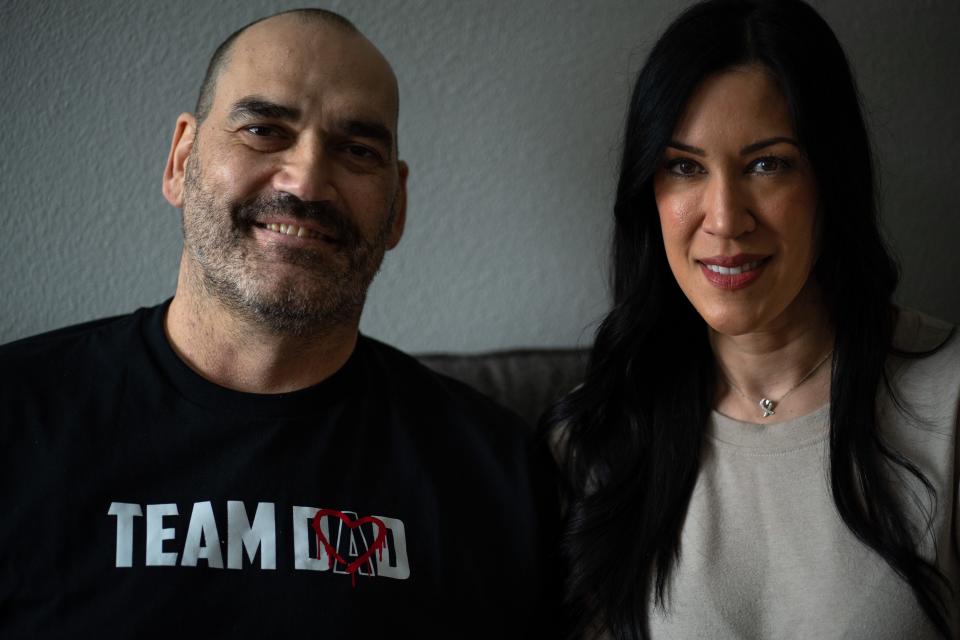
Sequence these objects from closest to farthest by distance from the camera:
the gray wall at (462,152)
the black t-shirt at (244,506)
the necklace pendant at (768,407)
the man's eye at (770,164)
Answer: the black t-shirt at (244,506)
the man's eye at (770,164)
the necklace pendant at (768,407)
the gray wall at (462,152)

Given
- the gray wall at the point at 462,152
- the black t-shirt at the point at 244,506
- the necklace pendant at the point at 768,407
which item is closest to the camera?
the black t-shirt at the point at 244,506

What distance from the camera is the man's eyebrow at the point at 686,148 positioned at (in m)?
1.22

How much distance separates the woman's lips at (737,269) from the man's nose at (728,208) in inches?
1.5

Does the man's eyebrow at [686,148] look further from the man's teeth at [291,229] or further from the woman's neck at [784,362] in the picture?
the man's teeth at [291,229]

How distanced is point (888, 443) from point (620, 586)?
42 cm

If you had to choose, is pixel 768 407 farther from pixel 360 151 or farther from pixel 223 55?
pixel 223 55

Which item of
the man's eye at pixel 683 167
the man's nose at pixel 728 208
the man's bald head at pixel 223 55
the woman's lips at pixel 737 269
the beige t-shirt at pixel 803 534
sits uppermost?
the man's bald head at pixel 223 55

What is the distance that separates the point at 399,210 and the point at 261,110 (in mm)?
289

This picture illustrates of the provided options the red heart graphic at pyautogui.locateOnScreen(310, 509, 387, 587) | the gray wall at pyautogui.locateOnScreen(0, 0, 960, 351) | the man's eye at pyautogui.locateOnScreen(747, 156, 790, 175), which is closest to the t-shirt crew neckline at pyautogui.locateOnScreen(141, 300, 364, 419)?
→ the red heart graphic at pyautogui.locateOnScreen(310, 509, 387, 587)

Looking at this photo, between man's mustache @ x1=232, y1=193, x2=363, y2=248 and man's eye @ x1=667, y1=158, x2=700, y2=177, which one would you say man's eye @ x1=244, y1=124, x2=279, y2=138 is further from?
man's eye @ x1=667, y1=158, x2=700, y2=177

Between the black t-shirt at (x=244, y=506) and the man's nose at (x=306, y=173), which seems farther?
the man's nose at (x=306, y=173)

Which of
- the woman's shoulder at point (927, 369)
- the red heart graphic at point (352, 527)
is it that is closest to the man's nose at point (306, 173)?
the red heart graphic at point (352, 527)

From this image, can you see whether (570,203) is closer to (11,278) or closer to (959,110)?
(959,110)

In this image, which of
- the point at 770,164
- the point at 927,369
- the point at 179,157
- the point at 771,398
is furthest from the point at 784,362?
the point at 179,157
